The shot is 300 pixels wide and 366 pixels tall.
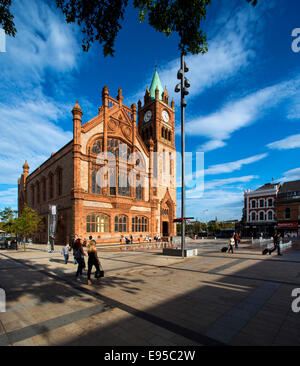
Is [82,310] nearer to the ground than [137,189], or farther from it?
nearer to the ground

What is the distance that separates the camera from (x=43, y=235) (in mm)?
35000

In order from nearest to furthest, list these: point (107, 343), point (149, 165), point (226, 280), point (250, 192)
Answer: point (107, 343)
point (226, 280)
point (149, 165)
point (250, 192)

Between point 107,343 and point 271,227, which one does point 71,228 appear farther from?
point 271,227

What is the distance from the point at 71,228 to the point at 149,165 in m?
18.3

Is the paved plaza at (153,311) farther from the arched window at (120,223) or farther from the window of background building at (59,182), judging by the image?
the window of background building at (59,182)

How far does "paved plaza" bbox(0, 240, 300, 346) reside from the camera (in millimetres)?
3846

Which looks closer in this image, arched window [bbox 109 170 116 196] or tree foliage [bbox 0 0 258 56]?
tree foliage [bbox 0 0 258 56]

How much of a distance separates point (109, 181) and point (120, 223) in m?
6.60

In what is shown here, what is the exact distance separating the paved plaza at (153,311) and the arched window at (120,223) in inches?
804

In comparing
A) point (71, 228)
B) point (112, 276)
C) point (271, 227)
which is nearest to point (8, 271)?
point (112, 276)

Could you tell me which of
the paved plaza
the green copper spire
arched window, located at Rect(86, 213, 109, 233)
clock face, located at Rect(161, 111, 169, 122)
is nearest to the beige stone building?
arched window, located at Rect(86, 213, 109, 233)

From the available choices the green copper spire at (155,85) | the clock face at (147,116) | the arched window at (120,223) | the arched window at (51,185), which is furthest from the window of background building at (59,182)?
the green copper spire at (155,85)

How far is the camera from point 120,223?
29672mm

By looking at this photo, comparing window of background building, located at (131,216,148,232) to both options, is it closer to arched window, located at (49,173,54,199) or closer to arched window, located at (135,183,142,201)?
arched window, located at (135,183,142,201)
